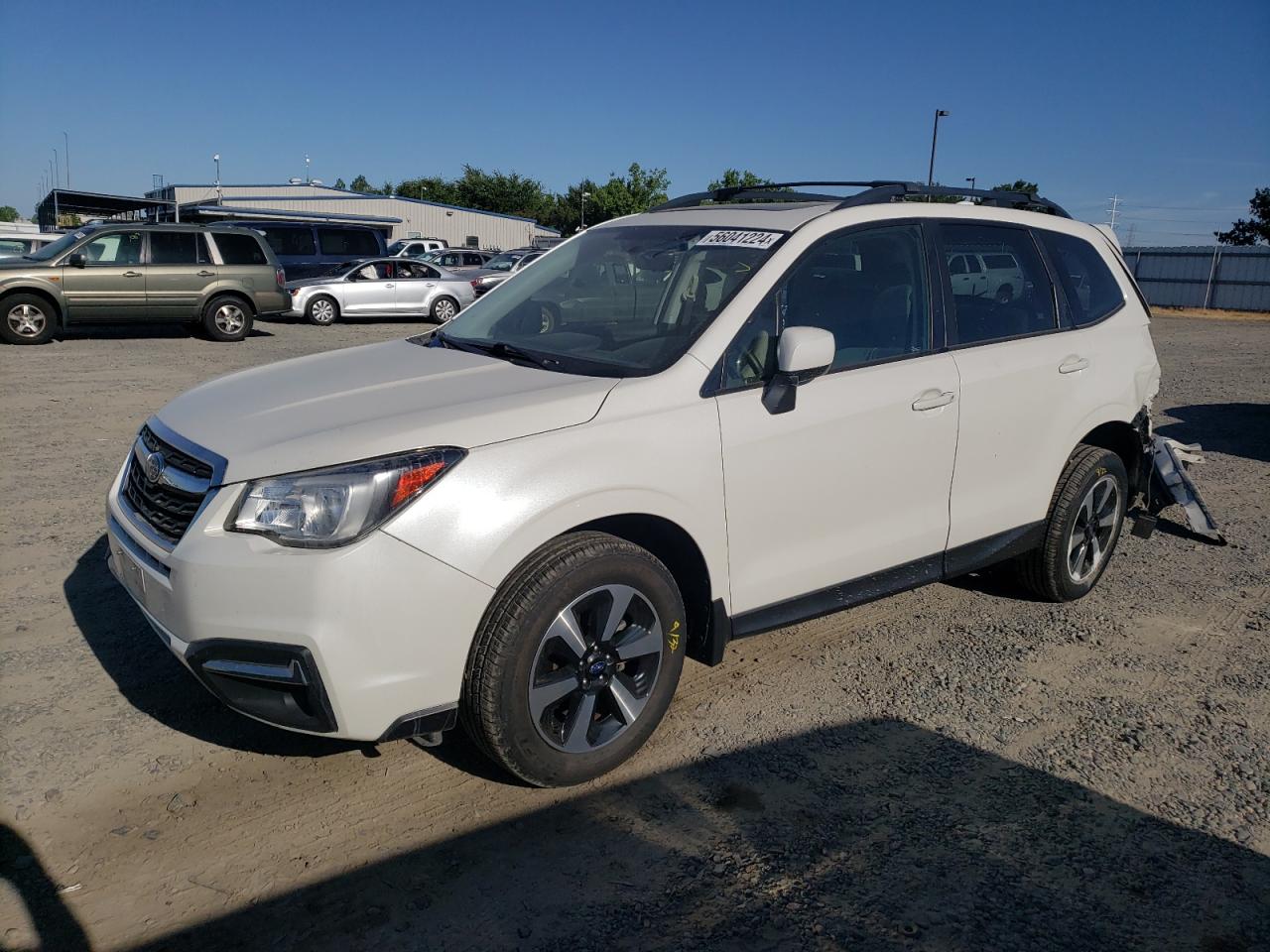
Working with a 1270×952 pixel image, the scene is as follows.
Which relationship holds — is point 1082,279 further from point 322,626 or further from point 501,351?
point 322,626

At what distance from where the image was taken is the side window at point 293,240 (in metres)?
22.2

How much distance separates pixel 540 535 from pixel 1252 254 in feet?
132

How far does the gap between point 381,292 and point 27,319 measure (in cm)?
739

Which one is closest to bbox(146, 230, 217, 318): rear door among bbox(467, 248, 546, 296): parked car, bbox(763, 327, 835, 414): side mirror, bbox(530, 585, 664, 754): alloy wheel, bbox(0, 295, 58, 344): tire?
bbox(0, 295, 58, 344): tire

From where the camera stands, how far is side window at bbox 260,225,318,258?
22.2 meters

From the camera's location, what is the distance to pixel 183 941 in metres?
2.51

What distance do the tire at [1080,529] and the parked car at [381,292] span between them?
17.1 m

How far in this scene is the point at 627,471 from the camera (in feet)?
10.3

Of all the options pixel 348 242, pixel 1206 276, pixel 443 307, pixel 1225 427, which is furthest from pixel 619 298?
pixel 1206 276

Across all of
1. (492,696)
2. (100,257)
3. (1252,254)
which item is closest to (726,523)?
(492,696)

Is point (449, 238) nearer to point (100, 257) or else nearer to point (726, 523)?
point (100, 257)

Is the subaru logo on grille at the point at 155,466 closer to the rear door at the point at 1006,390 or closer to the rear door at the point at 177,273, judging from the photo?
the rear door at the point at 1006,390

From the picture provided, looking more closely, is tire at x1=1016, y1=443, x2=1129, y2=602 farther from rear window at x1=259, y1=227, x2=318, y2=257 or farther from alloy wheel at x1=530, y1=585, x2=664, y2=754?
rear window at x1=259, y1=227, x2=318, y2=257

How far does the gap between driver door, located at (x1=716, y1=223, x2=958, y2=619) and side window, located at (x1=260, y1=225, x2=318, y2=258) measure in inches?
807
